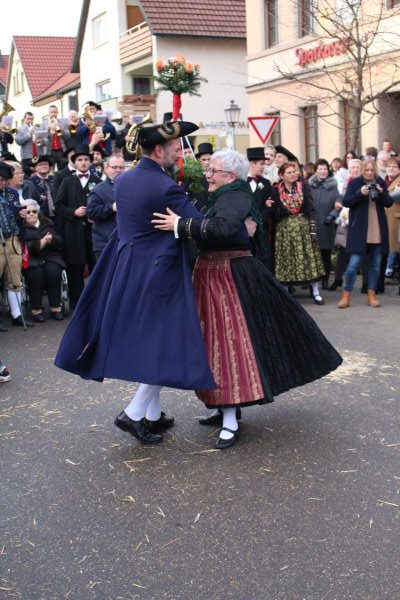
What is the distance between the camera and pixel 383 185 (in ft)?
35.8

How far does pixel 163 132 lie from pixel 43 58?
169 feet

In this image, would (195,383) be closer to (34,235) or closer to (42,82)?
Result: (34,235)

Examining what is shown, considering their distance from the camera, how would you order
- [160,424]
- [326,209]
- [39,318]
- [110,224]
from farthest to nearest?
[326,209] < [39,318] < [110,224] < [160,424]

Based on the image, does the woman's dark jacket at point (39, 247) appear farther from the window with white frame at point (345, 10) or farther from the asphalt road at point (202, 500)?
the window with white frame at point (345, 10)

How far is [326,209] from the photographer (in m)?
12.8

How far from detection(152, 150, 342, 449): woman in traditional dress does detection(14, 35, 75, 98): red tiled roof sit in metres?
47.9

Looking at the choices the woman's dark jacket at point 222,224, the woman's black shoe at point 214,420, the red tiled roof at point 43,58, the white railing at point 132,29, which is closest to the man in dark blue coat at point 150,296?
the woman's dark jacket at point 222,224

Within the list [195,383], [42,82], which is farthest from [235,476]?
[42,82]

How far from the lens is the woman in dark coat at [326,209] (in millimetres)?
12680

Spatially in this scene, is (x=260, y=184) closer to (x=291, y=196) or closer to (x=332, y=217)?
(x=291, y=196)

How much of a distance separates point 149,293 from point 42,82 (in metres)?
49.4

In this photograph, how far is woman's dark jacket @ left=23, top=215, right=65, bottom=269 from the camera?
10.6 metres

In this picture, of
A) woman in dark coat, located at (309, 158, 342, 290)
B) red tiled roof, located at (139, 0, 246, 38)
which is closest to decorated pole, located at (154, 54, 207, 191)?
woman in dark coat, located at (309, 158, 342, 290)

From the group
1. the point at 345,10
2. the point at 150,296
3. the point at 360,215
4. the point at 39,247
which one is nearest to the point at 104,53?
the point at 345,10
